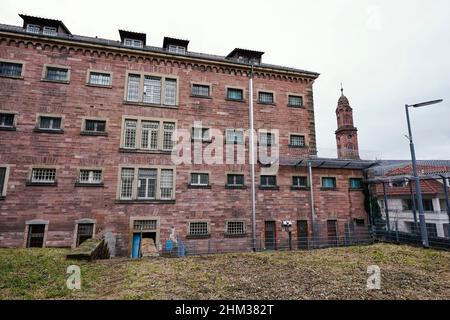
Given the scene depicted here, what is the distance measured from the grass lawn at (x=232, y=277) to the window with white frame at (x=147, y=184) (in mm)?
6038

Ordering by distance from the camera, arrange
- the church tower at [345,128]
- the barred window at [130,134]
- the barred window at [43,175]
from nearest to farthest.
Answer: the barred window at [43,175] → the barred window at [130,134] → the church tower at [345,128]

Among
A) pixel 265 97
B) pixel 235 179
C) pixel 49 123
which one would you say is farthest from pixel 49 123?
pixel 265 97

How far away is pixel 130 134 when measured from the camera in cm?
1819

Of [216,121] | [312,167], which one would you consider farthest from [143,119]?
[312,167]

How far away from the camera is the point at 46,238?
15.4 metres

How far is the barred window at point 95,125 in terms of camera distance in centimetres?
1753

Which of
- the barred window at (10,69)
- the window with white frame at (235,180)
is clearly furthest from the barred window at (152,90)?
the barred window at (10,69)

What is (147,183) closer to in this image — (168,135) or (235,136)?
(168,135)

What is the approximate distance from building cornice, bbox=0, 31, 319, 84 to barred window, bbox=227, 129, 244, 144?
525 cm

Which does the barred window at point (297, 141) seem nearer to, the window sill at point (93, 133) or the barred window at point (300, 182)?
the barred window at point (300, 182)

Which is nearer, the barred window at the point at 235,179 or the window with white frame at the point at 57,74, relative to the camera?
the window with white frame at the point at 57,74

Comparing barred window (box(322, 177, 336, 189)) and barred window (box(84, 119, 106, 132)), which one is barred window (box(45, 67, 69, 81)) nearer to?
barred window (box(84, 119, 106, 132))

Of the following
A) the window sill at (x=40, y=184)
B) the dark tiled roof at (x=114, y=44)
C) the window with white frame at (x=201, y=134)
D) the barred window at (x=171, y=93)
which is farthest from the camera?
the barred window at (x=171, y=93)

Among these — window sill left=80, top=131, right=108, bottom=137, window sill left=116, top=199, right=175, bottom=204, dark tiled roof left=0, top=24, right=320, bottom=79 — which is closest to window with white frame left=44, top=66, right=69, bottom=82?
dark tiled roof left=0, top=24, right=320, bottom=79
